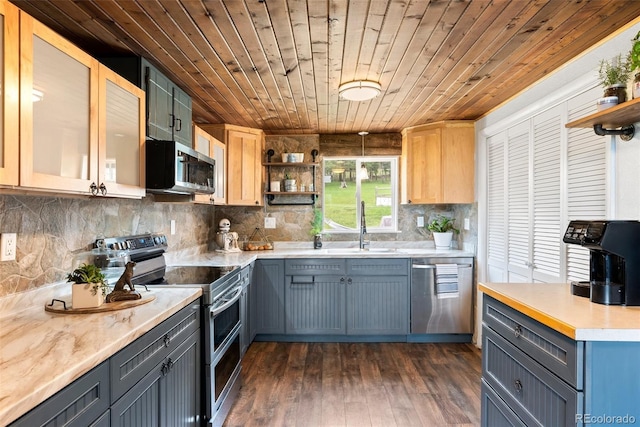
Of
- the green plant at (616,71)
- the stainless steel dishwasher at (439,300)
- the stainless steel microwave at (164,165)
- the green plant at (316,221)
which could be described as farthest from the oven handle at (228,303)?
the green plant at (616,71)

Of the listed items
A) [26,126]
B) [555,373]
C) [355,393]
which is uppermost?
[26,126]

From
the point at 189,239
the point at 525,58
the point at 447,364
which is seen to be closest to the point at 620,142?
the point at 525,58

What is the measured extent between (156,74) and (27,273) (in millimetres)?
1302

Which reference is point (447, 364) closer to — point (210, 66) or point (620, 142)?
point (620, 142)

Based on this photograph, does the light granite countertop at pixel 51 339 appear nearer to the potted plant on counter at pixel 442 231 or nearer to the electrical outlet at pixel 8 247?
the electrical outlet at pixel 8 247

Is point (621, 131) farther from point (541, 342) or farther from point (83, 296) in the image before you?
point (83, 296)

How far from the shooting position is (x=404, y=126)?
3.94 meters

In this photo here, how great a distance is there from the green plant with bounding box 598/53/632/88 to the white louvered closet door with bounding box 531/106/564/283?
0.53 meters

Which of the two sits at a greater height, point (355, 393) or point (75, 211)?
point (75, 211)

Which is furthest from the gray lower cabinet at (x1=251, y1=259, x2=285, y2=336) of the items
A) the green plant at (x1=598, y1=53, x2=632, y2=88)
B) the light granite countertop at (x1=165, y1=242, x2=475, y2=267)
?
the green plant at (x1=598, y1=53, x2=632, y2=88)

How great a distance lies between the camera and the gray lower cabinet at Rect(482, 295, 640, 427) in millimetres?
1194

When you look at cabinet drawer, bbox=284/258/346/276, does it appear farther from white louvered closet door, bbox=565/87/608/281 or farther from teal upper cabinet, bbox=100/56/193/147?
white louvered closet door, bbox=565/87/608/281

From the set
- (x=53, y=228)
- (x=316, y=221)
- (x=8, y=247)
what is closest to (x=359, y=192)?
(x=316, y=221)

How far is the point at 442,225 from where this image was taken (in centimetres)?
405
